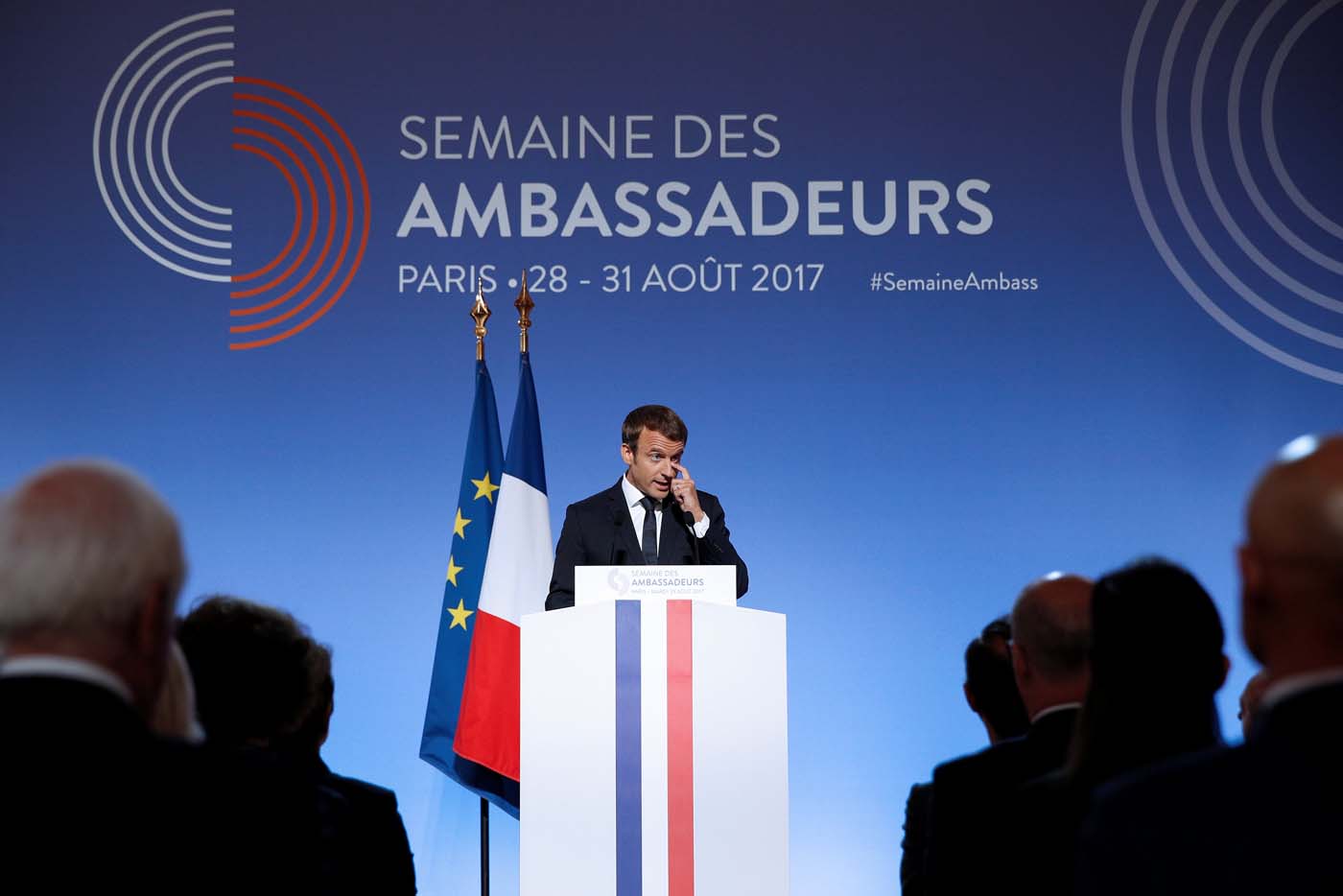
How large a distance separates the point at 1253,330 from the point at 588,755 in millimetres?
3794

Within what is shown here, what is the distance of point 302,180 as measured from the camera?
662 cm

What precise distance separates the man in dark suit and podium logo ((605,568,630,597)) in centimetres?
72

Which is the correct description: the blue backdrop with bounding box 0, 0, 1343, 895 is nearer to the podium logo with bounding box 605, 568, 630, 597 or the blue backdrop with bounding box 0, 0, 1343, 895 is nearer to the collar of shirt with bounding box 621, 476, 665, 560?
the collar of shirt with bounding box 621, 476, 665, 560

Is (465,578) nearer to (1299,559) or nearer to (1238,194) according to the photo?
(1238,194)

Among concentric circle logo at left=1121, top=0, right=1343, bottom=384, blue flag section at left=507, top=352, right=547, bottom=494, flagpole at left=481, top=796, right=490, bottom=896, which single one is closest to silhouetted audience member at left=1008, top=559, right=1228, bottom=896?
flagpole at left=481, top=796, right=490, bottom=896

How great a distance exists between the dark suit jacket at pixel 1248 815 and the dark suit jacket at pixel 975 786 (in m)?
1.00

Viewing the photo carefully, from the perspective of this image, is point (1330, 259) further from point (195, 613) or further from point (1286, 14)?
point (195, 613)

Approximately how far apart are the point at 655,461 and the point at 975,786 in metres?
2.71

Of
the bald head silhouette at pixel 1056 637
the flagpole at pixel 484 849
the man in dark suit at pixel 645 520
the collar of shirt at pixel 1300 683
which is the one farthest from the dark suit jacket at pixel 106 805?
the flagpole at pixel 484 849

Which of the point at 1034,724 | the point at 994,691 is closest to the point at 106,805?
the point at 1034,724

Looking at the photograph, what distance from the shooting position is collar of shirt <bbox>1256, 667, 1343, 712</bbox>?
131cm

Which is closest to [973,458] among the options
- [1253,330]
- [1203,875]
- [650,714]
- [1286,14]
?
[1253,330]

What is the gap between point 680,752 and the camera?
4109 millimetres

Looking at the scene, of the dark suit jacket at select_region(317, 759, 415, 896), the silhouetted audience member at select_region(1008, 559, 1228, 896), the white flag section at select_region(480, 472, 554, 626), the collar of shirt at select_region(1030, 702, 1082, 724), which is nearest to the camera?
the silhouetted audience member at select_region(1008, 559, 1228, 896)
